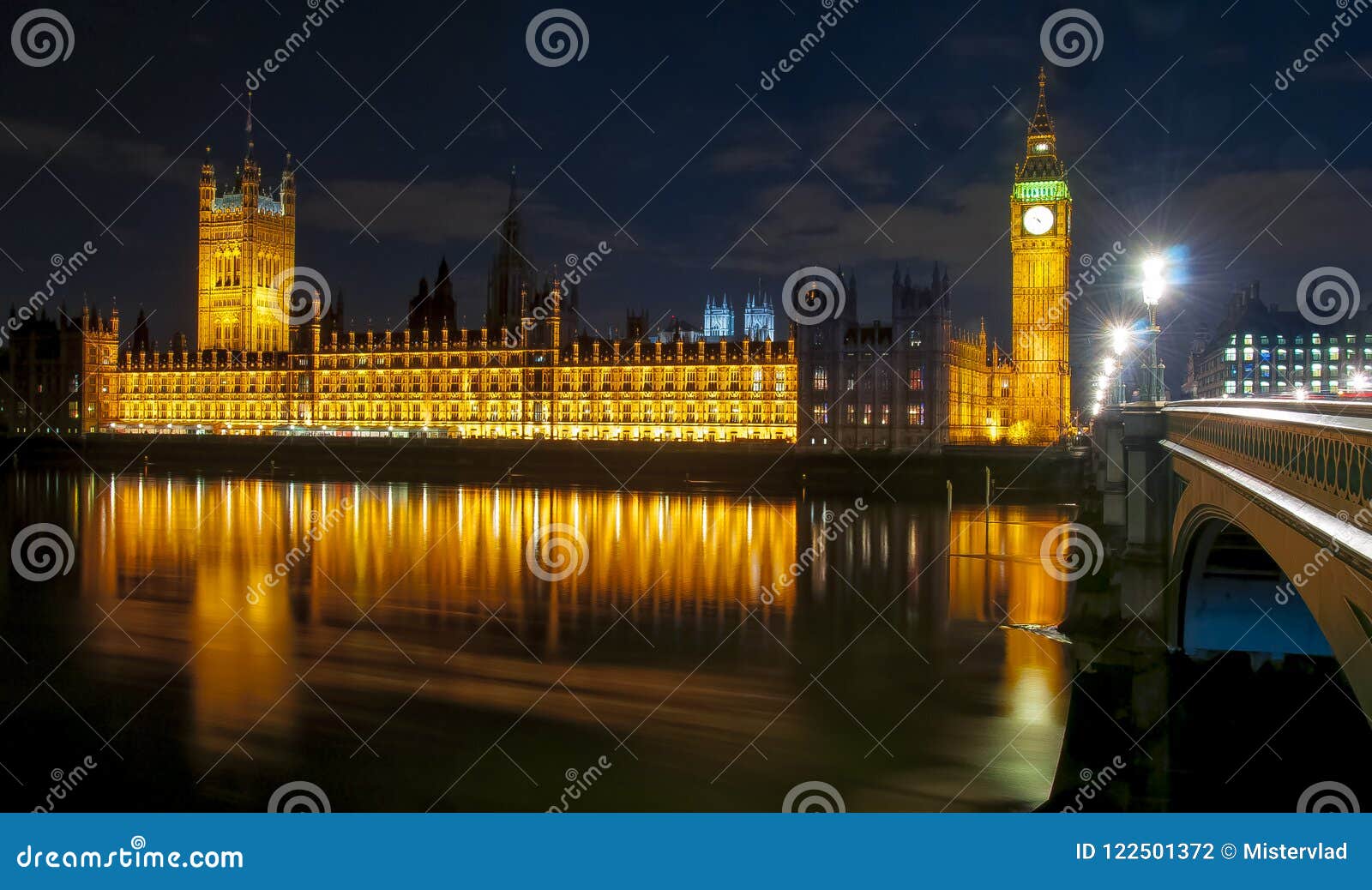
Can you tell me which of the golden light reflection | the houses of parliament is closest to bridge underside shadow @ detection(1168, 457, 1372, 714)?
the golden light reflection

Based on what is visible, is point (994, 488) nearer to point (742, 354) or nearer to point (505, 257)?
point (742, 354)

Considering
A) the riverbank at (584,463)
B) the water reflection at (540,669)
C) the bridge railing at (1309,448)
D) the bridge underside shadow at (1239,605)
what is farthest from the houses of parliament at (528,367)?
the bridge railing at (1309,448)

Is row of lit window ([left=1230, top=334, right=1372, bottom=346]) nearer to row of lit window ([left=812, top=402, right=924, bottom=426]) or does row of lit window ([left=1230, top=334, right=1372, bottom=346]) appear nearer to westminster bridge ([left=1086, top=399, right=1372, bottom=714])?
row of lit window ([left=812, top=402, right=924, bottom=426])

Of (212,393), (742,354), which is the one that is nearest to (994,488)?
(742,354)

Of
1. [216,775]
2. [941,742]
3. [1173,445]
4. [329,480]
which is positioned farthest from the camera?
[329,480]

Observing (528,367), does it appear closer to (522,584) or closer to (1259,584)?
(522,584)
